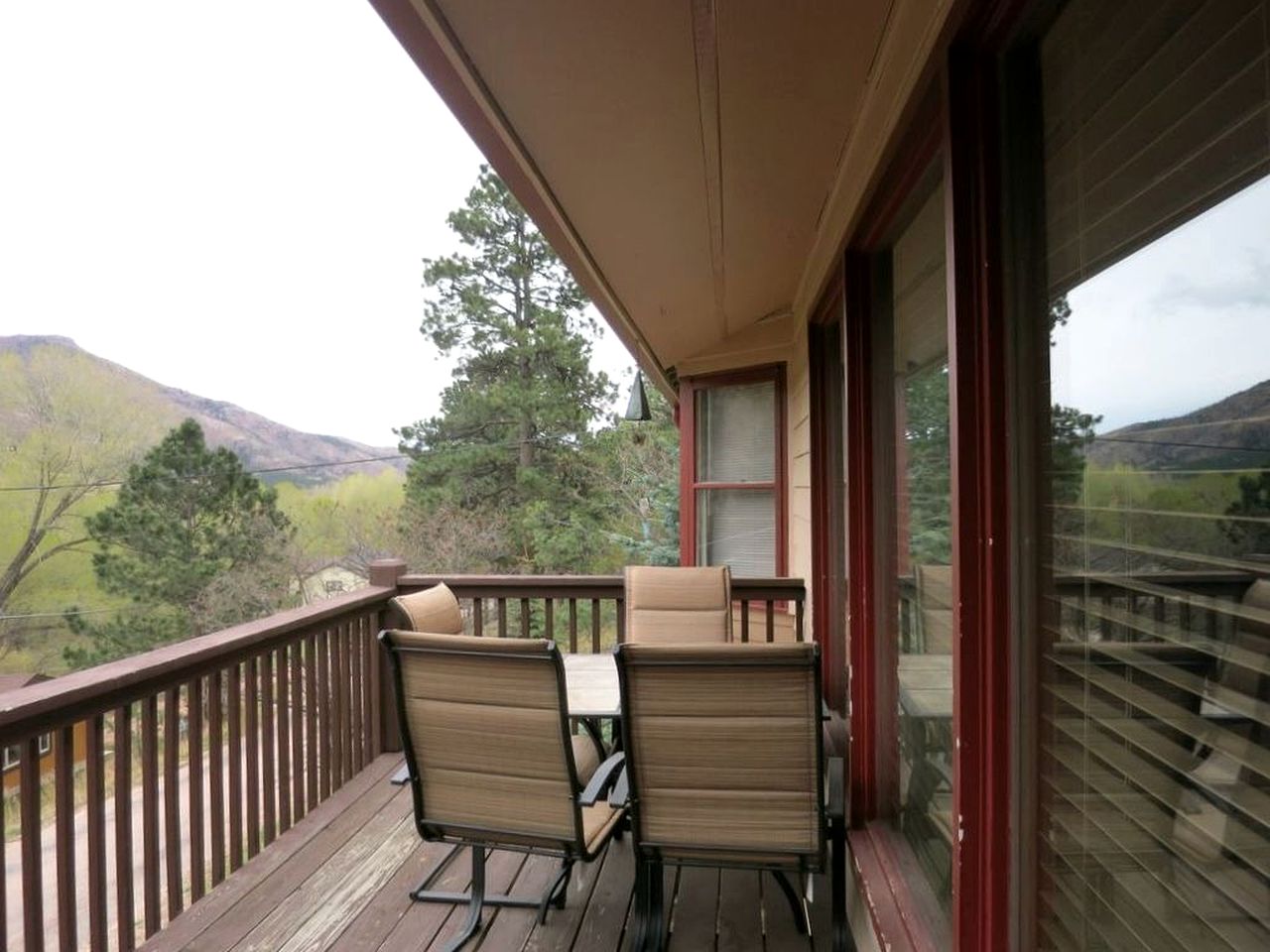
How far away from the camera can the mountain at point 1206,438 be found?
0.54 metres

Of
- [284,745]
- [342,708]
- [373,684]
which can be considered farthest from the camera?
[373,684]

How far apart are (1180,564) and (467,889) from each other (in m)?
2.30

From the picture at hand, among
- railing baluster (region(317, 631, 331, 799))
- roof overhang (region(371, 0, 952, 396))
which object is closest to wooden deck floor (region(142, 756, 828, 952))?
railing baluster (region(317, 631, 331, 799))

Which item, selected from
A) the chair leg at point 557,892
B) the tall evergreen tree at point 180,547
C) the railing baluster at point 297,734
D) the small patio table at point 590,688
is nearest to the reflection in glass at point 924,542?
the small patio table at point 590,688

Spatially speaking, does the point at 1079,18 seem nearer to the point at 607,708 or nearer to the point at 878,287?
the point at 878,287

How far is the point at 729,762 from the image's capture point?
1729 mm

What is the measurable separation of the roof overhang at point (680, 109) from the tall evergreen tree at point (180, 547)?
16.1 metres

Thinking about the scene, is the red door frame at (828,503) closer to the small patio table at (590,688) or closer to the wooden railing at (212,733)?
the wooden railing at (212,733)

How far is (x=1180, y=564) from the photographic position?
63 centimetres

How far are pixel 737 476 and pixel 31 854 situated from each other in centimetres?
378

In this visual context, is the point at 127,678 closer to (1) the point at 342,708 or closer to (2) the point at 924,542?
(1) the point at 342,708

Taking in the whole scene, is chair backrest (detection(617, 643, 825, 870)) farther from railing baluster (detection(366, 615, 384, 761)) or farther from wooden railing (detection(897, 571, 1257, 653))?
railing baluster (detection(366, 615, 384, 761))

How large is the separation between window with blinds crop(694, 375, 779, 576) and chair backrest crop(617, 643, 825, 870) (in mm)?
2740

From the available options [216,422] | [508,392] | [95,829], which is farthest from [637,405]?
[216,422]
